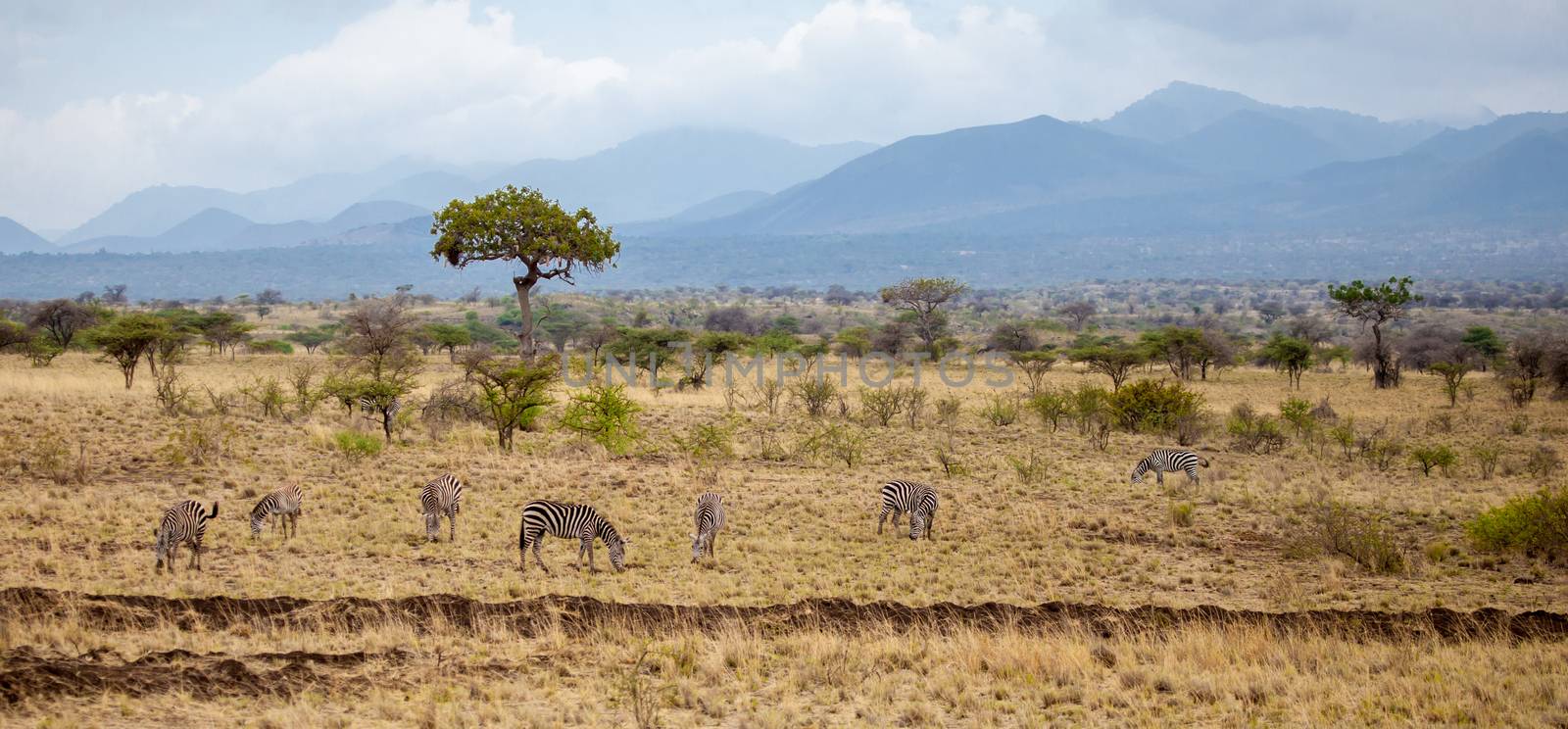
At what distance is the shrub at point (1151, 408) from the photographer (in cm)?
2792

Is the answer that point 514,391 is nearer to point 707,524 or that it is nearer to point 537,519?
point 537,519

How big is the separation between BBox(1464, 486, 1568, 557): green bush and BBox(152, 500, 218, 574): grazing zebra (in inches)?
713

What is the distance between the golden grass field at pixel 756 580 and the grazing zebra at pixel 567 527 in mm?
327

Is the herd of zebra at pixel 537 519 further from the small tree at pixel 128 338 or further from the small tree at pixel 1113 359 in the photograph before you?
the small tree at pixel 1113 359

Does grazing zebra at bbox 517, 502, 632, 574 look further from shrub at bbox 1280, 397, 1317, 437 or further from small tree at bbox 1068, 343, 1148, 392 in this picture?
small tree at bbox 1068, 343, 1148, 392

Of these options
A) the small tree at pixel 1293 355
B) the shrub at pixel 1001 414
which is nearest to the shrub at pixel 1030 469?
the shrub at pixel 1001 414

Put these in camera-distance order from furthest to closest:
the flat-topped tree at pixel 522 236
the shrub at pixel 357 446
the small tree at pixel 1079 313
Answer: the small tree at pixel 1079 313 → the flat-topped tree at pixel 522 236 → the shrub at pixel 357 446

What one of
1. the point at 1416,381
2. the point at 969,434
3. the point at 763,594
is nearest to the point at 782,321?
the point at 1416,381

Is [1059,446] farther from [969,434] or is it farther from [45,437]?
[45,437]

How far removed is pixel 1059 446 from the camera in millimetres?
25312

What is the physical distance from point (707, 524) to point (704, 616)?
304 centimetres

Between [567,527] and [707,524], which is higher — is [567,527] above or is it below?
above

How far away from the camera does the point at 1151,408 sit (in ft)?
93.0

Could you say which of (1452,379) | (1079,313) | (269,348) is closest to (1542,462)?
(1452,379)
